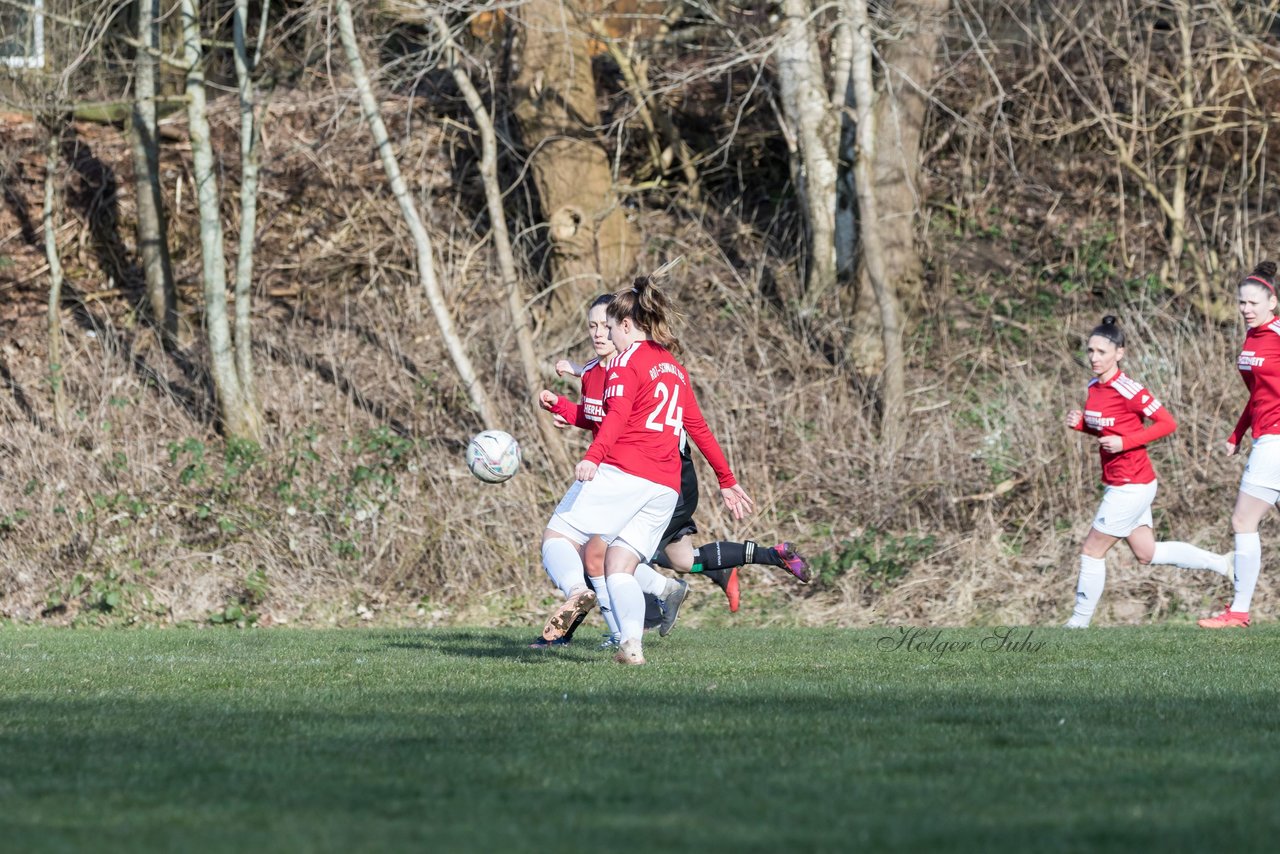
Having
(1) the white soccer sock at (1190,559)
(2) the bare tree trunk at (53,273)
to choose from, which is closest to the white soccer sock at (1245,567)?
(1) the white soccer sock at (1190,559)

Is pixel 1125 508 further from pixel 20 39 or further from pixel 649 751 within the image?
pixel 20 39

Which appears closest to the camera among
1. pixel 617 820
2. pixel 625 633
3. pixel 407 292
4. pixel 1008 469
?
pixel 617 820

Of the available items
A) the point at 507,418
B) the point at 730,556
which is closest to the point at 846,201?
the point at 507,418

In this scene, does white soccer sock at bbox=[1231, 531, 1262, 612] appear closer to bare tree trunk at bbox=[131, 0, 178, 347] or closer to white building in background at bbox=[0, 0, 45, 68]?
bare tree trunk at bbox=[131, 0, 178, 347]

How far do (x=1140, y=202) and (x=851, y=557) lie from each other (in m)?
→ 8.06

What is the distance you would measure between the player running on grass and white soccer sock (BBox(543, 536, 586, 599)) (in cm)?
20

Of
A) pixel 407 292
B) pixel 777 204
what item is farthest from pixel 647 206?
pixel 407 292

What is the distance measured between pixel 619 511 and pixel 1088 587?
4.18m

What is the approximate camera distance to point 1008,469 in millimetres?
13258

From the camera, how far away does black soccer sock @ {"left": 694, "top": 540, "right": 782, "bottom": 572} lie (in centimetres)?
936

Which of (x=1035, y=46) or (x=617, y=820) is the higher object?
(x=1035, y=46)

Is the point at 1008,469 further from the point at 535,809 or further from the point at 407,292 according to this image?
the point at 535,809

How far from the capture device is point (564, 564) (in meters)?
7.45
